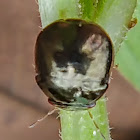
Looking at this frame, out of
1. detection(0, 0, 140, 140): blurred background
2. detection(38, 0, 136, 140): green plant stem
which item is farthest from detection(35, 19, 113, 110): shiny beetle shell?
detection(0, 0, 140, 140): blurred background

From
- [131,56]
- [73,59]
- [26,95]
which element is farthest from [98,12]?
[26,95]

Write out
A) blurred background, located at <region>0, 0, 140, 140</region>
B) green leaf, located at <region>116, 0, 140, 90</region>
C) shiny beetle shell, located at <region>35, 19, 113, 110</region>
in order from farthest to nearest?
blurred background, located at <region>0, 0, 140, 140</region> < green leaf, located at <region>116, 0, 140, 90</region> < shiny beetle shell, located at <region>35, 19, 113, 110</region>

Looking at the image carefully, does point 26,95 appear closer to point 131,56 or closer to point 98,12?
point 131,56

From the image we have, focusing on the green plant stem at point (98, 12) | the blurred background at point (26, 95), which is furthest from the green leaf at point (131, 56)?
the blurred background at point (26, 95)

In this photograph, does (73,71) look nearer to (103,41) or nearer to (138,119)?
(103,41)

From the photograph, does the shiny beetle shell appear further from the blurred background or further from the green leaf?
the blurred background

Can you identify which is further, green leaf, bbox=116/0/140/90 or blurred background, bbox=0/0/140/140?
blurred background, bbox=0/0/140/140

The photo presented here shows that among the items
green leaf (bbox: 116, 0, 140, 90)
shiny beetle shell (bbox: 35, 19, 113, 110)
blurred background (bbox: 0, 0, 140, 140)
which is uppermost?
shiny beetle shell (bbox: 35, 19, 113, 110)
